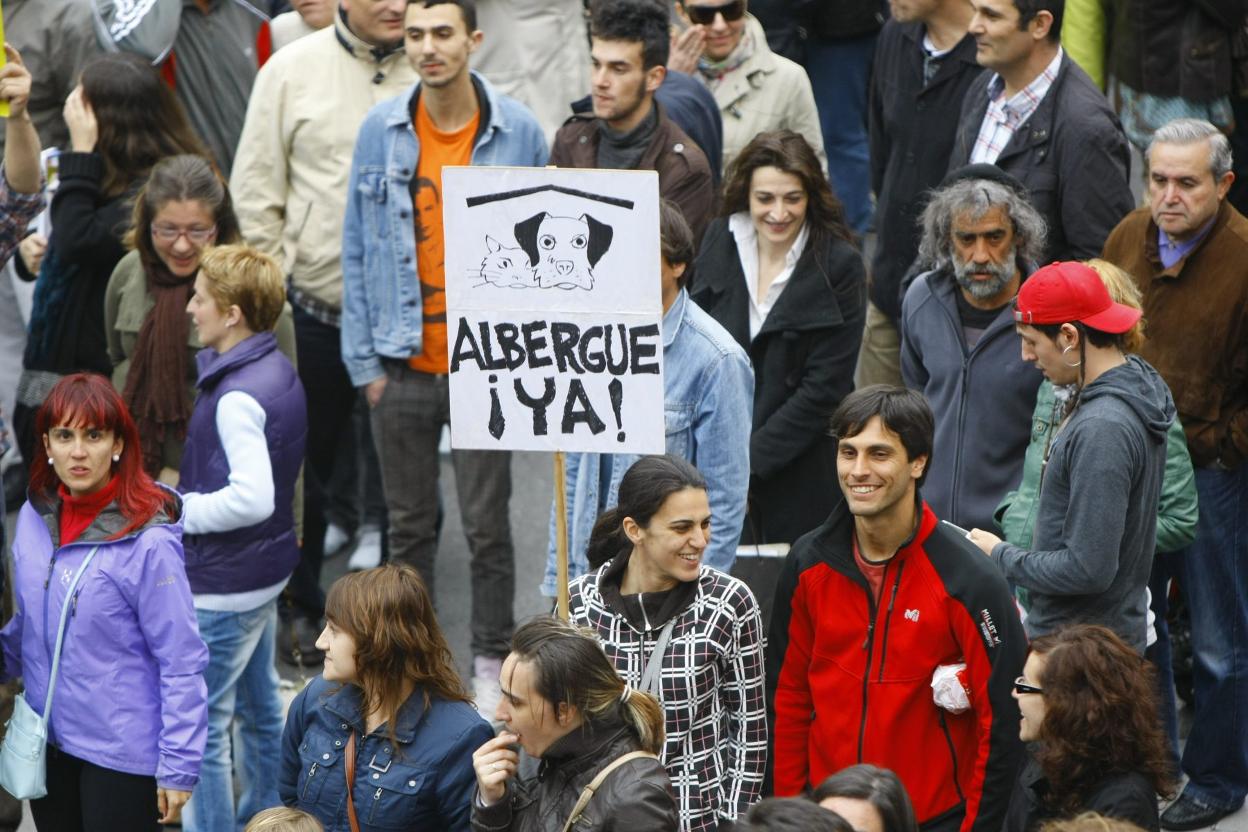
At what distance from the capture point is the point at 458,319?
5398 mm

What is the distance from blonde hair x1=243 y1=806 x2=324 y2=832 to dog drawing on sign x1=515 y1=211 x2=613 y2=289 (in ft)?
5.56

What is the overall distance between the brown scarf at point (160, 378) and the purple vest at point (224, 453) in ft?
0.95

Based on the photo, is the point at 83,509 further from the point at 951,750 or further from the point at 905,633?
the point at 951,750

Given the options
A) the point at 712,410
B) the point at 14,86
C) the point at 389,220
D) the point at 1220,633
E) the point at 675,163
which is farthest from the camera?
the point at 389,220

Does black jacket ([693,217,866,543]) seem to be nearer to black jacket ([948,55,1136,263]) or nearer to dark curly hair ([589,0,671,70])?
black jacket ([948,55,1136,263])

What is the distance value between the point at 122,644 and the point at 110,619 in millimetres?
92

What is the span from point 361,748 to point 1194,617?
3197 millimetres

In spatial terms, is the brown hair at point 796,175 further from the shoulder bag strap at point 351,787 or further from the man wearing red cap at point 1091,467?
the shoulder bag strap at point 351,787

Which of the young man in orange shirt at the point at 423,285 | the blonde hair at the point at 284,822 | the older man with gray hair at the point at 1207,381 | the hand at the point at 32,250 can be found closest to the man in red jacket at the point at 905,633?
the blonde hair at the point at 284,822

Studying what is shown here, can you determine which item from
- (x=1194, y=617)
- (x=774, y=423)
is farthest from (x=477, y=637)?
(x=1194, y=617)

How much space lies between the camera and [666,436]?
603cm

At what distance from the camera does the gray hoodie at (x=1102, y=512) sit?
17.1 feet

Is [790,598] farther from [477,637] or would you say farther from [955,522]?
[477,637]

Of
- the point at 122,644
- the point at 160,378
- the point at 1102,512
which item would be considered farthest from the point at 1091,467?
the point at 160,378
